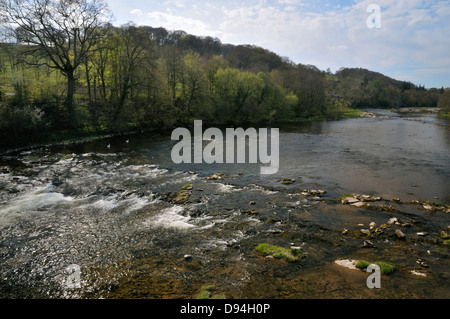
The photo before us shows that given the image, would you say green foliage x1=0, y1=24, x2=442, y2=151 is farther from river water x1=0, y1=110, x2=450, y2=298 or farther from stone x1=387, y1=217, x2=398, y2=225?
stone x1=387, y1=217, x2=398, y2=225

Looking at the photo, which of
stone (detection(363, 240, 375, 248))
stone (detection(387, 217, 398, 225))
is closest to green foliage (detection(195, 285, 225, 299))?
stone (detection(363, 240, 375, 248))

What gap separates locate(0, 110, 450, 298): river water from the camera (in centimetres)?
726

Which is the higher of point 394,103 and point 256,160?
point 394,103

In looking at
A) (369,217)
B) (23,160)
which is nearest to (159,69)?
(23,160)

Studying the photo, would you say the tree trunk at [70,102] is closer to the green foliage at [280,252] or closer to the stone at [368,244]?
the green foliage at [280,252]

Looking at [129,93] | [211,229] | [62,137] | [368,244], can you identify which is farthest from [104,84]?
[368,244]

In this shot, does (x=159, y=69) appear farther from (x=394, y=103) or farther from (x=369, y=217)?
(x=394, y=103)

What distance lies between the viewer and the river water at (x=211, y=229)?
7.26 metres

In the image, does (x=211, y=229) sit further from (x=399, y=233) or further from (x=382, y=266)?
(x=399, y=233)

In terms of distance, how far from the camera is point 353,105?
118m

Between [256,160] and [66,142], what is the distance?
2113 cm

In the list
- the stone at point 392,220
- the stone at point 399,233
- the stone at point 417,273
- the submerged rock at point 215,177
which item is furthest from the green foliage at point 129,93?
the stone at point 417,273

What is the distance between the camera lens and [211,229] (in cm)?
1057

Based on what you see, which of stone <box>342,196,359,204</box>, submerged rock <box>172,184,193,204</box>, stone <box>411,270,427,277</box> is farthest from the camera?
submerged rock <box>172,184,193,204</box>
